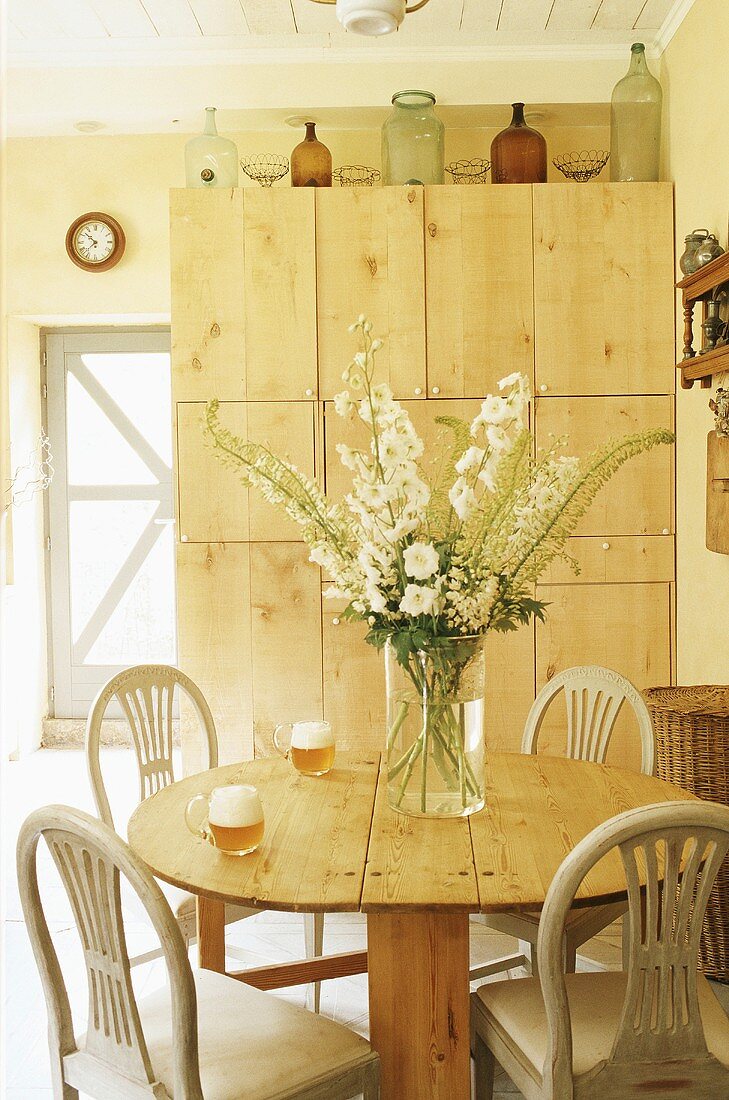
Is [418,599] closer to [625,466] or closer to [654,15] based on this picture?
[625,466]

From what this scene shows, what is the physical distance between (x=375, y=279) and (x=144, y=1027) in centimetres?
269

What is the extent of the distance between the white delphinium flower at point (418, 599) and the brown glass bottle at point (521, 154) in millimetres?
2468

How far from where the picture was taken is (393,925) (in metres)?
→ 1.76

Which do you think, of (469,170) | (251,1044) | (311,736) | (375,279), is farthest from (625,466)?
(251,1044)

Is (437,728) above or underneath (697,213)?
underneath

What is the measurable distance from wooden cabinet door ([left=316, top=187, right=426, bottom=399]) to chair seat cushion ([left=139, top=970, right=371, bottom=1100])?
7.72 feet

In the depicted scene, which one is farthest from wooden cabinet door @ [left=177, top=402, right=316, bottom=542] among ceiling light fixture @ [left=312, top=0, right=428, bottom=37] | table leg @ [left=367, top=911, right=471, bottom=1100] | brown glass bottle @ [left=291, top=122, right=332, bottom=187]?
table leg @ [left=367, top=911, right=471, bottom=1100]

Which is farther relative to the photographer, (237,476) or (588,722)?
(237,476)

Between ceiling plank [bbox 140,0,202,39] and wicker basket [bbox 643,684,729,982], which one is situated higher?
ceiling plank [bbox 140,0,202,39]

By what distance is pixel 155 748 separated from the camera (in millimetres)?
2633

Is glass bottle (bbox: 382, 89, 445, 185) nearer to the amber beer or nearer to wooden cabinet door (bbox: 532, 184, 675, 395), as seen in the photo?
wooden cabinet door (bbox: 532, 184, 675, 395)

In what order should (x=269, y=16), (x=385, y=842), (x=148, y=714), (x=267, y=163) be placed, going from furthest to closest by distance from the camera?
(x=267, y=163)
(x=269, y=16)
(x=148, y=714)
(x=385, y=842)

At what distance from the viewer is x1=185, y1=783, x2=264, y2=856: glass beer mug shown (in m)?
1.75

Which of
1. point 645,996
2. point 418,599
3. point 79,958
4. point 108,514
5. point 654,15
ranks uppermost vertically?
point 654,15
